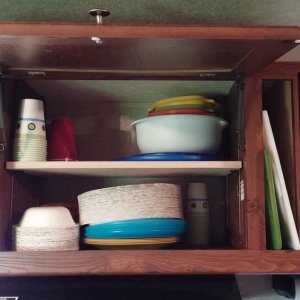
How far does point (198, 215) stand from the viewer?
1120mm

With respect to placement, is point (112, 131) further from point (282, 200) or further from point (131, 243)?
point (282, 200)

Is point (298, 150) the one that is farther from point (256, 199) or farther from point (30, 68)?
point (30, 68)

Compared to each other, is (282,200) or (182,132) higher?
(182,132)

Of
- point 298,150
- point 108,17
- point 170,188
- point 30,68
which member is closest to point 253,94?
point 298,150

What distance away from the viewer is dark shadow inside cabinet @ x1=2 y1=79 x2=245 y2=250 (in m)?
1.07

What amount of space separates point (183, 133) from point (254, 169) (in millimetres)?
172

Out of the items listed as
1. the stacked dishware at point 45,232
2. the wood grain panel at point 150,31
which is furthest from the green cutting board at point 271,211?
the stacked dishware at point 45,232

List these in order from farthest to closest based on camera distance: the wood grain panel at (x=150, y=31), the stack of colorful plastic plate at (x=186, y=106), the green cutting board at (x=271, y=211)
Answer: the stack of colorful plastic plate at (x=186, y=106) < the green cutting board at (x=271, y=211) < the wood grain panel at (x=150, y=31)

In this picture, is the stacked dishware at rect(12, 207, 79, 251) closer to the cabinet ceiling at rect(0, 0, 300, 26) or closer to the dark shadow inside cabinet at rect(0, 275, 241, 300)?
the dark shadow inside cabinet at rect(0, 275, 241, 300)

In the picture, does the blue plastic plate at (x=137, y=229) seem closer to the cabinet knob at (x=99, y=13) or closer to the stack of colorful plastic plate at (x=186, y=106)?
the stack of colorful plastic plate at (x=186, y=106)

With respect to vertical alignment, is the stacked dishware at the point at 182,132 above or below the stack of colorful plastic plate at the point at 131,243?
above

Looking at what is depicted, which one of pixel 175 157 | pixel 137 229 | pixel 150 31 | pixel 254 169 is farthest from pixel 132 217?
pixel 150 31

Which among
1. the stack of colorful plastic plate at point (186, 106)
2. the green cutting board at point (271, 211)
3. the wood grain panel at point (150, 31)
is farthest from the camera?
the stack of colorful plastic plate at point (186, 106)

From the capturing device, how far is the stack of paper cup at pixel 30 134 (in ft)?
3.25
